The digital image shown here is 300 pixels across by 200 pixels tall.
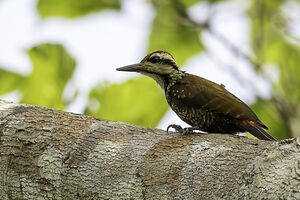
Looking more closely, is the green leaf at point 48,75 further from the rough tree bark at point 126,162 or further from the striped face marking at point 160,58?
the rough tree bark at point 126,162

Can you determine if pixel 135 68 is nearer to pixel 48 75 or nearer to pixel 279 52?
pixel 48 75

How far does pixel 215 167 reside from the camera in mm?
2732

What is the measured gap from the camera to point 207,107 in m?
4.07

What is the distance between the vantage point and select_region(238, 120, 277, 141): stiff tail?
3848 mm

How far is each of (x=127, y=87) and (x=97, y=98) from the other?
0.31 m

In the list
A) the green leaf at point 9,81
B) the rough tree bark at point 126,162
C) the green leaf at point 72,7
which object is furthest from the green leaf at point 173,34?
the rough tree bark at point 126,162

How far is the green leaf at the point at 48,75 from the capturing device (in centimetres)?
449

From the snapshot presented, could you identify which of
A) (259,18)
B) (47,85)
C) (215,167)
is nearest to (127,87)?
(47,85)

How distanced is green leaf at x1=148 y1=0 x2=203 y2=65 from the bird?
0.59 metres

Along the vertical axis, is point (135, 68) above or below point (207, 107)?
above

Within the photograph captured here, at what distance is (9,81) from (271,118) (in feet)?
7.94

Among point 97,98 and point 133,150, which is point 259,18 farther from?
point 133,150

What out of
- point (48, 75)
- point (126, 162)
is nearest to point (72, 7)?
point (48, 75)

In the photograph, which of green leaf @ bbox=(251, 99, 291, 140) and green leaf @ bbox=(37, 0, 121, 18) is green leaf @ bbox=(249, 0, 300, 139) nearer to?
green leaf @ bbox=(251, 99, 291, 140)
